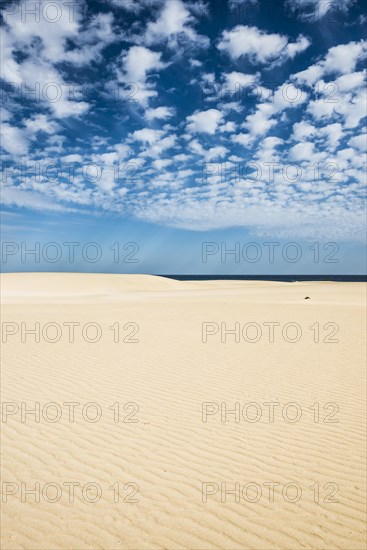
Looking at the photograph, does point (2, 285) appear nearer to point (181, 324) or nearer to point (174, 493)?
point (181, 324)

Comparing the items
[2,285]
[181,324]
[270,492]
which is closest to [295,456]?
[270,492]

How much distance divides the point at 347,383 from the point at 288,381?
1.36 m

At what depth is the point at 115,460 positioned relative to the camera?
4.71m

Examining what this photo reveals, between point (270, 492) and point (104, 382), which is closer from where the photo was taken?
point (270, 492)

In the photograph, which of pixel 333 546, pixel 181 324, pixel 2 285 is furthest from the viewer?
pixel 2 285

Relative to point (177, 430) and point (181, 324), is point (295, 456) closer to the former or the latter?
point (177, 430)

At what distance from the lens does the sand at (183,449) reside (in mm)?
3502

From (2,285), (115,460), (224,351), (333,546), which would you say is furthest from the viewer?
(2,285)

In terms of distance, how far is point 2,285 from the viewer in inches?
1537

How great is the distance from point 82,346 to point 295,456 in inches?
336

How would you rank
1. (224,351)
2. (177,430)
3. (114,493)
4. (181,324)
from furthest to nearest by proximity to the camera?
(181,324), (224,351), (177,430), (114,493)

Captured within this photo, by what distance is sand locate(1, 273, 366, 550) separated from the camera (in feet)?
11.5

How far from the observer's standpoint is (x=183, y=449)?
5.02 m

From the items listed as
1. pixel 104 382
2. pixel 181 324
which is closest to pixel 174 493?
pixel 104 382
